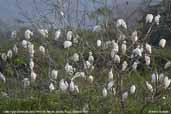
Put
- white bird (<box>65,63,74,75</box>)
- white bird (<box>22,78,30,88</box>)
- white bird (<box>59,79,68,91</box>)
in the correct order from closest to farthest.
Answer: white bird (<box>59,79,68,91</box>) < white bird (<box>65,63,74,75</box>) < white bird (<box>22,78,30,88</box>)

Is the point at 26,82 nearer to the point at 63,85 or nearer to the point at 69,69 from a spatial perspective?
the point at 69,69

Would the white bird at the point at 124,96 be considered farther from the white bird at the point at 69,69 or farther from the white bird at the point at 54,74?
the white bird at the point at 54,74

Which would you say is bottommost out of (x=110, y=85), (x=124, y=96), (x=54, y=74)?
(x=124, y=96)

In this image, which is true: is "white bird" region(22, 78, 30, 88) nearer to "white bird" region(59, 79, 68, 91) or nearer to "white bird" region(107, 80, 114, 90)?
"white bird" region(59, 79, 68, 91)

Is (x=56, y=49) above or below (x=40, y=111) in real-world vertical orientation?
above

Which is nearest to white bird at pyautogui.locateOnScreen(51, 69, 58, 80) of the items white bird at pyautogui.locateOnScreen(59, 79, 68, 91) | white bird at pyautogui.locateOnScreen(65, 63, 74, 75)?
white bird at pyautogui.locateOnScreen(65, 63, 74, 75)

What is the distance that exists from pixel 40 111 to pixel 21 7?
206 cm

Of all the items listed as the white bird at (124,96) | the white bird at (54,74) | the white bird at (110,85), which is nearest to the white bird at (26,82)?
the white bird at (54,74)

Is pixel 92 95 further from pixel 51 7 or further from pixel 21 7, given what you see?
pixel 21 7

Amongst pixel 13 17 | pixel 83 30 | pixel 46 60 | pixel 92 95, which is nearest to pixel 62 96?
pixel 92 95

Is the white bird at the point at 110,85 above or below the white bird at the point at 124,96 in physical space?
above

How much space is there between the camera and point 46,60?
21.2 ft

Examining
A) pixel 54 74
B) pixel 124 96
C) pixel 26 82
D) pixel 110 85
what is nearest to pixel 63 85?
pixel 54 74

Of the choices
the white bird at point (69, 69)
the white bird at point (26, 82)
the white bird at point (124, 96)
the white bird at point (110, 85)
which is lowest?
the white bird at point (124, 96)
